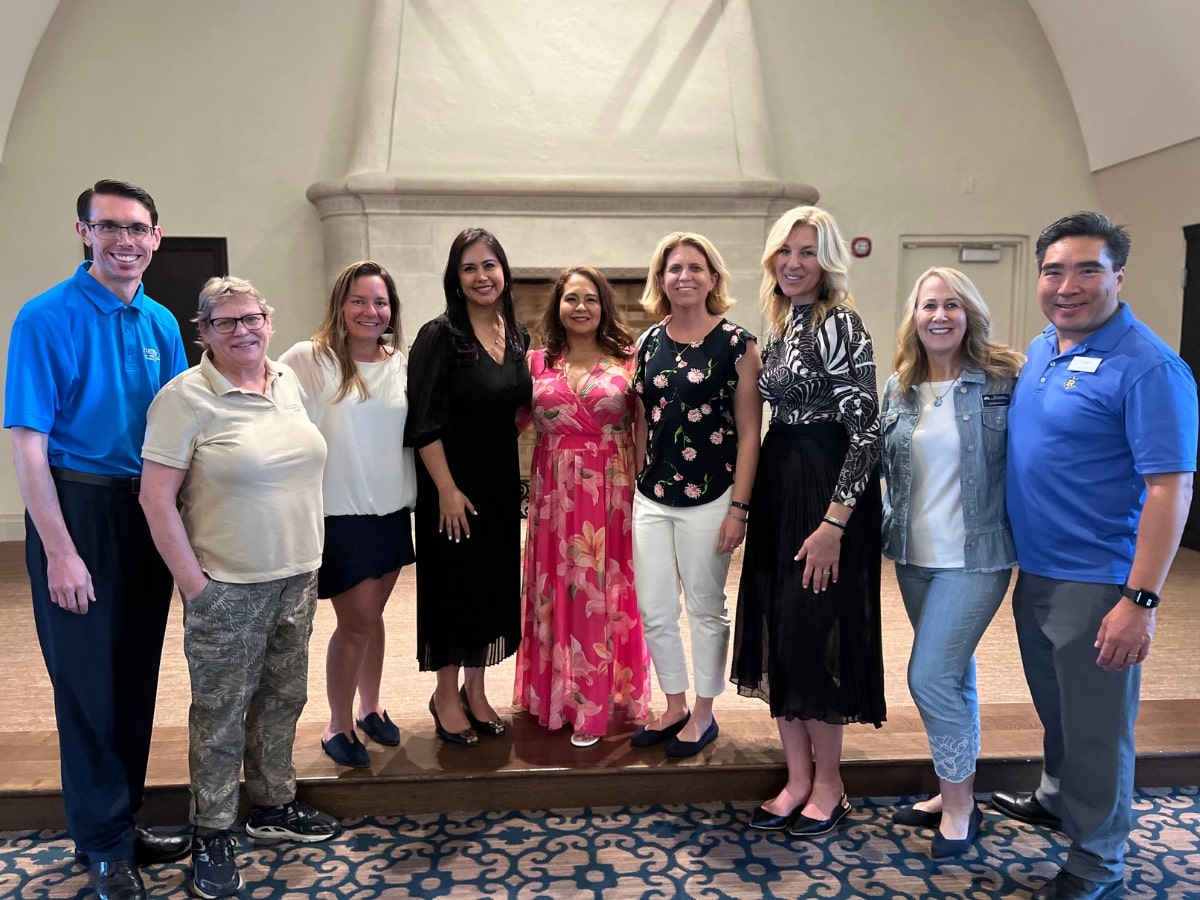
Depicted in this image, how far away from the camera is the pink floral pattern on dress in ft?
7.35

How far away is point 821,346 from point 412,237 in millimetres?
3809

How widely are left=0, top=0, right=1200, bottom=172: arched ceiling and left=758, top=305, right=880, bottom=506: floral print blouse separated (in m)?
4.05

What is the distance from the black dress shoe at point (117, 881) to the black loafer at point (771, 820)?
1.48 meters

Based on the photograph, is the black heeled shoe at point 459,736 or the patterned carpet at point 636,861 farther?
the black heeled shoe at point 459,736

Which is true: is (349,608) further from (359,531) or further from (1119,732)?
(1119,732)

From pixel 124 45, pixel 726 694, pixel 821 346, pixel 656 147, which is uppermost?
pixel 124 45

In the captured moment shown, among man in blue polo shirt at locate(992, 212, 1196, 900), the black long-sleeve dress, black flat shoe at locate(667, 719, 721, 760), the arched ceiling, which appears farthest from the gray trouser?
the arched ceiling

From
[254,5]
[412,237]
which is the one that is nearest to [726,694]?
[412,237]

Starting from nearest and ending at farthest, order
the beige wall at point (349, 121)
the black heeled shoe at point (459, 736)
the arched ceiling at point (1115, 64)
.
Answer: the black heeled shoe at point (459, 736)
the arched ceiling at point (1115, 64)
the beige wall at point (349, 121)

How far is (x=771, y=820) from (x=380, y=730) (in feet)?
3.75

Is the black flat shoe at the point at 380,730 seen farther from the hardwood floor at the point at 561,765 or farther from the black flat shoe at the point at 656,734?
the black flat shoe at the point at 656,734

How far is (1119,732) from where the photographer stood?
1.75m

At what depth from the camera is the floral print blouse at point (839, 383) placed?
1.86 meters

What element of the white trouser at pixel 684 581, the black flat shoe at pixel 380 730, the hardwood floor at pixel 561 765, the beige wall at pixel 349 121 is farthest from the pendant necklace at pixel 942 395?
the beige wall at pixel 349 121
